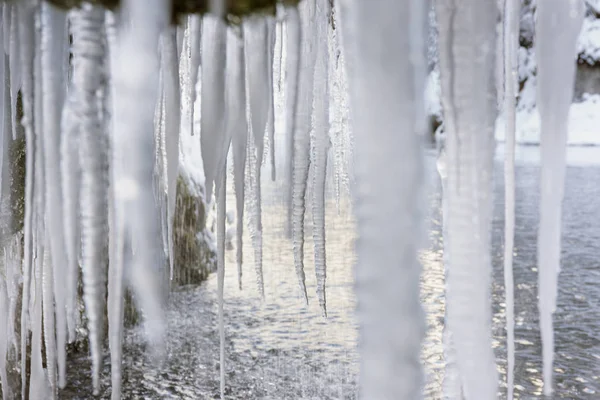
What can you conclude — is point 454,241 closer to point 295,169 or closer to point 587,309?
point 295,169

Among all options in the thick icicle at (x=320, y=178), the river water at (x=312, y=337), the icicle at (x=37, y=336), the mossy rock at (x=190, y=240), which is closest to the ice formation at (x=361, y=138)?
the icicle at (x=37, y=336)

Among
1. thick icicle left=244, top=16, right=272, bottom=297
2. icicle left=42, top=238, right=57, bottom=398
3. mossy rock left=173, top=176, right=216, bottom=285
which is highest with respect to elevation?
thick icicle left=244, top=16, right=272, bottom=297

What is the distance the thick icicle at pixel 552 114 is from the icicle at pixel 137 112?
0.51m

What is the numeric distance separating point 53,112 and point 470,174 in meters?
0.58

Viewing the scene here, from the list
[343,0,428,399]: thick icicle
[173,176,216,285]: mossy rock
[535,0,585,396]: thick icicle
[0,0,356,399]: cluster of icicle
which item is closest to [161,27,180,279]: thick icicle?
[0,0,356,399]: cluster of icicle

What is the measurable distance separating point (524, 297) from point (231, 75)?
14.2 feet

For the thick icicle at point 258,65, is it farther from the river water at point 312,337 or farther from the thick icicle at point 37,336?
the river water at point 312,337

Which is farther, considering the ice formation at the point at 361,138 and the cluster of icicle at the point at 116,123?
the cluster of icicle at the point at 116,123

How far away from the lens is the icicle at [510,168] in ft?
2.80

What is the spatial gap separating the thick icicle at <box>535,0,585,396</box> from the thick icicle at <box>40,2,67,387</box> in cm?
66

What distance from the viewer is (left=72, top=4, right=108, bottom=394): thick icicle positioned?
71 cm

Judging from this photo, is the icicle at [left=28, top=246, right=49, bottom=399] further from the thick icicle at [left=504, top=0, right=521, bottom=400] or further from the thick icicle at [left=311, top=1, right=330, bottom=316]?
the thick icicle at [left=504, top=0, right=521, bottom=400]

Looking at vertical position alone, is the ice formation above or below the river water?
above

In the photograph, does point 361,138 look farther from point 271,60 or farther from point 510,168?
point 271,60
